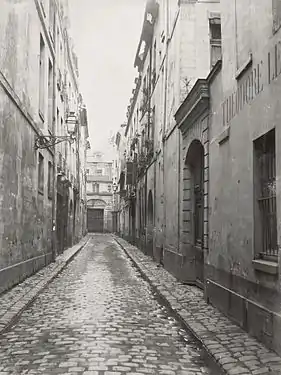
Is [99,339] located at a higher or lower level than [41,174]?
lower

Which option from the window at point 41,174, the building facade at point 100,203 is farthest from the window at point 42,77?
the building facade at point 100,203

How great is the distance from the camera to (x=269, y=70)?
224 inches

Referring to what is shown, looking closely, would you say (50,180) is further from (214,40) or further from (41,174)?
(214,40)

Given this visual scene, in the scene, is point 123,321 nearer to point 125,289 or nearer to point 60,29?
point 125,289

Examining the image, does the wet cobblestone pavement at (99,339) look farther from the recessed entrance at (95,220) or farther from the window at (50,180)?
the recessed entrance at (95,220)

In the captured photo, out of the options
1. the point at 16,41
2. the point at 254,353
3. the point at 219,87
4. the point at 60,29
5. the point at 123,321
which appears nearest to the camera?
the point at 254,353

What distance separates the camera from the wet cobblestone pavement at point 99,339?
4.97 metres

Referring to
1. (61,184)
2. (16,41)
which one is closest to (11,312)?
(16,41)

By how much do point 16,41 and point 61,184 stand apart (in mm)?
11016

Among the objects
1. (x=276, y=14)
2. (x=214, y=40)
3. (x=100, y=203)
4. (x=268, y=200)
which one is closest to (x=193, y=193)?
(x=214, y=40)

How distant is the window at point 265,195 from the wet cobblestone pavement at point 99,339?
1.51 metres

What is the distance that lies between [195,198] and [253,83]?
18.2 ft

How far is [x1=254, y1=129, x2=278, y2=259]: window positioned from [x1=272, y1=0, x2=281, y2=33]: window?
1.17 metres

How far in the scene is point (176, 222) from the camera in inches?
506
